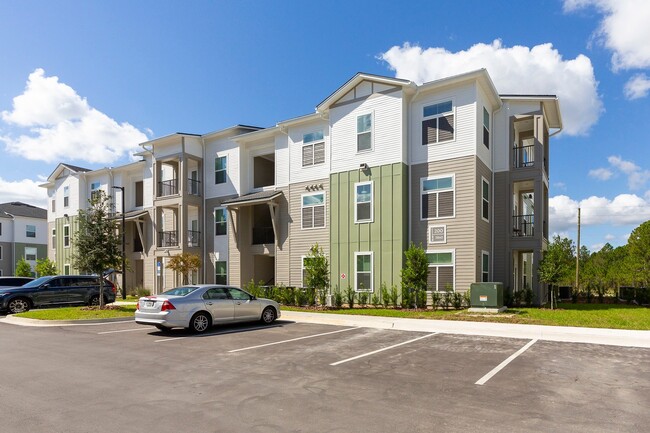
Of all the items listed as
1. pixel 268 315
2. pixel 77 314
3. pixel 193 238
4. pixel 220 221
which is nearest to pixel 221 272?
pixel 220 221

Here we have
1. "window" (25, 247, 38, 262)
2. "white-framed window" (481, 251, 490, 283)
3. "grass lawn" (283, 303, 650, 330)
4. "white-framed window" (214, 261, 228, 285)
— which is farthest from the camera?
"window" (25, 247, 38, 262)

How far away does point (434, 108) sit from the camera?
1978 centimetres

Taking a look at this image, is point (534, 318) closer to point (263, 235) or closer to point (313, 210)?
point (313, 210)

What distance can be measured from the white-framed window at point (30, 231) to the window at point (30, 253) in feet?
5.40

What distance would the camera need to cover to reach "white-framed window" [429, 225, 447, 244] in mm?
19073

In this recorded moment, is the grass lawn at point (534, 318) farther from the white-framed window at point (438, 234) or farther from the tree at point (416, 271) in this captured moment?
the white-framed window at point (438, 234)

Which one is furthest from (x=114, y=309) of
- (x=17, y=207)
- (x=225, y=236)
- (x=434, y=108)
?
(x=17, y=207)

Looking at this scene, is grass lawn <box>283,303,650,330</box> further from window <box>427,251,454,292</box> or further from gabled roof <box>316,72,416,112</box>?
gabled roof <box>316,72,416,112</box>

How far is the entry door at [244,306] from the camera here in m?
14.0

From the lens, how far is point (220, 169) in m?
27.3

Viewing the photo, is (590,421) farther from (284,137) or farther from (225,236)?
(225,236)

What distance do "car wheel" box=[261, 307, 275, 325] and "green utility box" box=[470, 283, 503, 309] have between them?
7.64 metres

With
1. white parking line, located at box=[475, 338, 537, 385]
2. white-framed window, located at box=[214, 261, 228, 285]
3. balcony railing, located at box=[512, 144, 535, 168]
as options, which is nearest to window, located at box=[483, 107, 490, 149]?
balcony railing, located at box=[512, 144, 535, 168]

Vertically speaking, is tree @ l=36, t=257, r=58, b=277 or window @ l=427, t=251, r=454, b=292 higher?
window @ l=427, t=251, r=454, b=292
